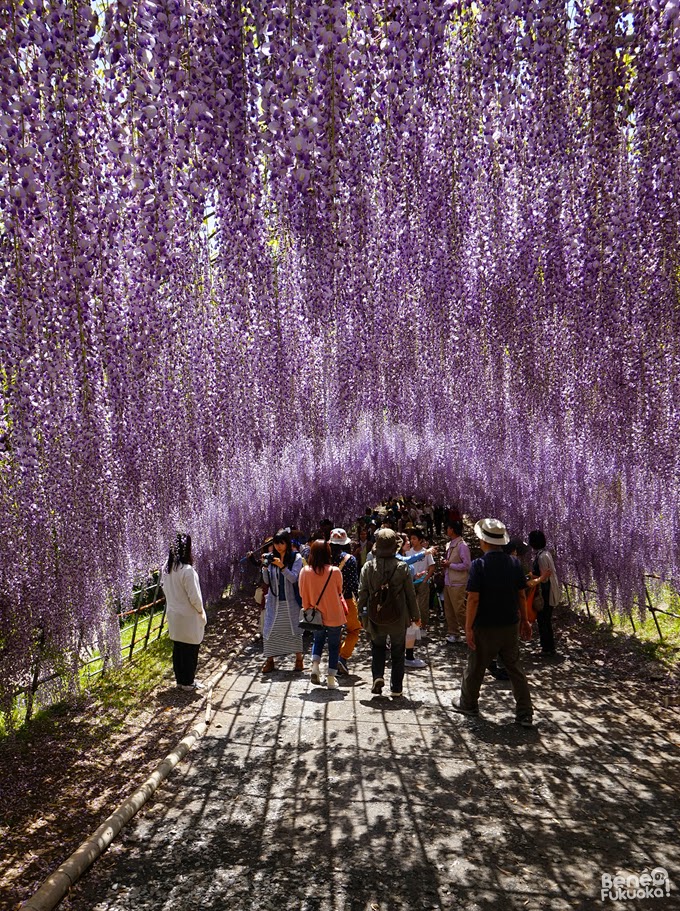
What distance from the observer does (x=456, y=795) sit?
470 centimetres

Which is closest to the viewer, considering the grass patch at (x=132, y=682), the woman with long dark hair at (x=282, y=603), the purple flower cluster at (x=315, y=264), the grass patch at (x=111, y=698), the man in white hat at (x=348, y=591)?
the purple flower cluster at (x=315, y=264)

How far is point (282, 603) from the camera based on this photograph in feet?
26.5

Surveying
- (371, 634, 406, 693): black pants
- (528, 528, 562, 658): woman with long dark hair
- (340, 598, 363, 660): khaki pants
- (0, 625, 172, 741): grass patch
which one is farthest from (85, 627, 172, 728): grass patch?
(528, 528, 562, 658): woman with long dark hair

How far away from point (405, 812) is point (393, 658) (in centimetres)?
245

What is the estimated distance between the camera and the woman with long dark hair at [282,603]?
26.4 ft

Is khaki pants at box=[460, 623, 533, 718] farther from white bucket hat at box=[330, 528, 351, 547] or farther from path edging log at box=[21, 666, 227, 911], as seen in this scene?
white bucket hat at box=[330, 528, 351, 547]

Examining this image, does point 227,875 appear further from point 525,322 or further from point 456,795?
point 525,322

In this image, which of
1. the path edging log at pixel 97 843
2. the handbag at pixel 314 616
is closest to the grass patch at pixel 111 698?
the path edging log at pixel 97 843

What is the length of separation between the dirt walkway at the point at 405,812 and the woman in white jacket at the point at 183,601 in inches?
40.0

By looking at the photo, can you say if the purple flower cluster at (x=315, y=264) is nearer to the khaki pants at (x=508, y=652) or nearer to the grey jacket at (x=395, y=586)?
the grey jacket at (x=395, y=586)

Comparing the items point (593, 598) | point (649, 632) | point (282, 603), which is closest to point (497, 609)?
point (282, 603)

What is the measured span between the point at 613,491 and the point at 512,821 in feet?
27.2

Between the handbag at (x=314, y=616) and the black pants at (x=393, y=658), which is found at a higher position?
the handbag at (x=314, y=616)

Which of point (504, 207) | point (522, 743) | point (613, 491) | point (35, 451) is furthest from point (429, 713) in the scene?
point (613, 491)
